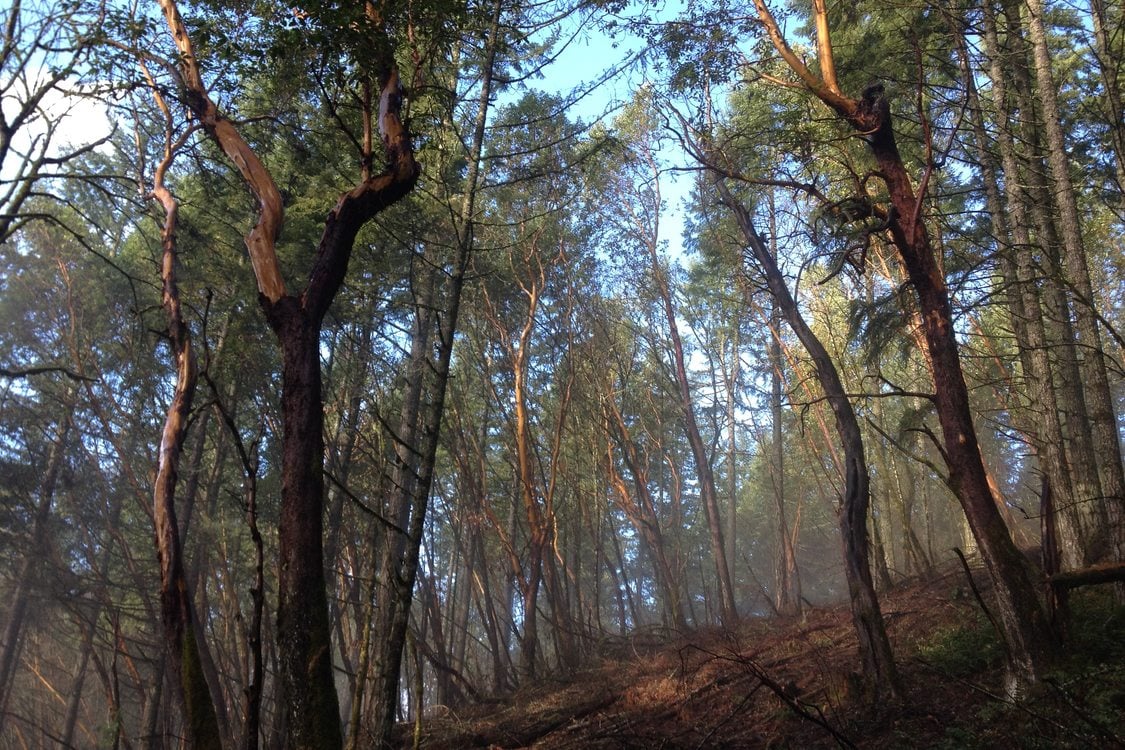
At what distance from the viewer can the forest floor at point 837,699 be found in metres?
4.18

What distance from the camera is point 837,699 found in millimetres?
5559

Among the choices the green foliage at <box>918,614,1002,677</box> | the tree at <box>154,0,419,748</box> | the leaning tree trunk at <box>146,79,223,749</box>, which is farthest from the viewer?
the green foliage at <box>918,614,1002,677</box>

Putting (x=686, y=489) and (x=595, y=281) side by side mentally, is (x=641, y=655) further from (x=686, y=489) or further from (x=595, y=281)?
(x=686, y=489)

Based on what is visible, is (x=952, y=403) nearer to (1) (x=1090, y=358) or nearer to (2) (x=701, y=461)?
(1) (x=1090, y=358)

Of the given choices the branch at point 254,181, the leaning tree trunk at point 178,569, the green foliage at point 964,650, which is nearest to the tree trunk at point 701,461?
the green foliage at point 964,650

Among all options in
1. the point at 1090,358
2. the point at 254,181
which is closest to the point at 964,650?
the point at 1090,358

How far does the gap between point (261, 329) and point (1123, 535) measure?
11.2m

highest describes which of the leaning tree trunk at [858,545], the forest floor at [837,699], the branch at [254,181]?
the branch at [254,181]

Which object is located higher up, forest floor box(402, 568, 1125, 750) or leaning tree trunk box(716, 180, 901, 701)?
leaning tree trunk box(716, 180, 901, 701)

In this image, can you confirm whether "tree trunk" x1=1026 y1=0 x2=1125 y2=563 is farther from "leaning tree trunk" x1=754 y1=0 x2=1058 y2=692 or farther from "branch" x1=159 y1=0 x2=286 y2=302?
"branch" x1=159 y1=0 x2=286 y2=302

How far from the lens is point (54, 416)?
1291 cm

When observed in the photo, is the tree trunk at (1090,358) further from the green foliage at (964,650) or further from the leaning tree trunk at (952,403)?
the leaning tree trunk at (952,403)

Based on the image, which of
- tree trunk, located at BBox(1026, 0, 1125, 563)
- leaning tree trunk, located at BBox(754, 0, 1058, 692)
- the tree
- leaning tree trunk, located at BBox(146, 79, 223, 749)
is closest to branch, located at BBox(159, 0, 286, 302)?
the tree

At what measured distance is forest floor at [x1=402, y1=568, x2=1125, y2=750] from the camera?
418 centimetres
